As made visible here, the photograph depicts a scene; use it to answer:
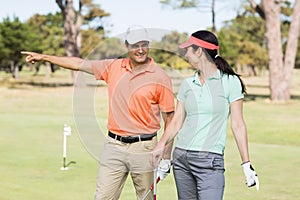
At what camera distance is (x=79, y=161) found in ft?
36.1

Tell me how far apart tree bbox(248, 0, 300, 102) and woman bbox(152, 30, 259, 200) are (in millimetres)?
24283

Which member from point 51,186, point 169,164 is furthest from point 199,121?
point 51,186

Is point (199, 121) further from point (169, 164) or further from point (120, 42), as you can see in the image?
point (120, 42)

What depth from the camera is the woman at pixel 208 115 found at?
467 cm

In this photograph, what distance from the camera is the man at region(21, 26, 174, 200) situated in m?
5.21

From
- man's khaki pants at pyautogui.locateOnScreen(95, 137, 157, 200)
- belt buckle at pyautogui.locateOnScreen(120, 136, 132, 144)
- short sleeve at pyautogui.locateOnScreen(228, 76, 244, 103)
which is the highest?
short sleeve at pyautogui.locateOnScreen(228, 76, 244, 103)

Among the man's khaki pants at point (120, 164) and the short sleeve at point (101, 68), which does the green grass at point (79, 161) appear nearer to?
the man's khaki pants at point (120, 164)

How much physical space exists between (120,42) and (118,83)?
36cm

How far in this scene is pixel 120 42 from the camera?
5.39 meters

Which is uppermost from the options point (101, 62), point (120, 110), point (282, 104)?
point (101, 62)

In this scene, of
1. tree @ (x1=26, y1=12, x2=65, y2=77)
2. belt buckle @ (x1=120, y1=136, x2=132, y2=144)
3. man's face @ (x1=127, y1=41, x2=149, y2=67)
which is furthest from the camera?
tree @ (x1=26, y1=12, x2=65, y2=77)

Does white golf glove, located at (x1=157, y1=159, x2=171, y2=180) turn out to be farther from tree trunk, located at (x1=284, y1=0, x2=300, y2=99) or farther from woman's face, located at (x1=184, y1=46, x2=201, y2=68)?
tree trunk, located at (x1=284, y1=0, x2=300, y2=99)

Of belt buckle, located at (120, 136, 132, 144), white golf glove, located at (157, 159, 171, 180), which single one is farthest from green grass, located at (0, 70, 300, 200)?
white golf glove, located at (157, 159, 171, 180)

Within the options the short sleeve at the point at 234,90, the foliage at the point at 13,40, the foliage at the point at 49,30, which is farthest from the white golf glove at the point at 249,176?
the foliage at the point at 49,30
